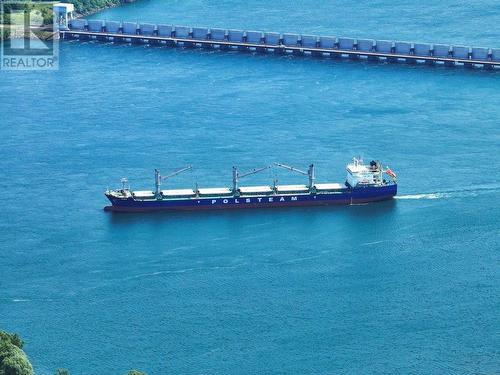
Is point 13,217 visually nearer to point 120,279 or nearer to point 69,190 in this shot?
point 69,190

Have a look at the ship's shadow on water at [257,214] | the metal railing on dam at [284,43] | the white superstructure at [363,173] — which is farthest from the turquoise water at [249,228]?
the metal railing on dam at [284,43]

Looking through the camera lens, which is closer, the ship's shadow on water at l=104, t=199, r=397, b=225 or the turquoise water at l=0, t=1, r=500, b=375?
the turquoise water at l=0, t=1, r=500, b=375

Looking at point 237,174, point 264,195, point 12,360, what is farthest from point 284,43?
point 12,360

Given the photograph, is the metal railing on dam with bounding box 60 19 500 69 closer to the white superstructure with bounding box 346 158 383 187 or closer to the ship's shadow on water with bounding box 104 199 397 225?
the white superstructure with bounding box 346 158 383 187

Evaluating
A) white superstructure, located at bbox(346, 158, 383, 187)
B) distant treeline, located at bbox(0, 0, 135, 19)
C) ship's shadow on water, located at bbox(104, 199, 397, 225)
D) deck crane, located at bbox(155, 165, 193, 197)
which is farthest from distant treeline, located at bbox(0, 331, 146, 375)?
distant treeline, located at bbox(0, 0, 135, 19)

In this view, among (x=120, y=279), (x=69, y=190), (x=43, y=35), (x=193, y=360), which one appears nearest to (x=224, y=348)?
(x=193, y=360)

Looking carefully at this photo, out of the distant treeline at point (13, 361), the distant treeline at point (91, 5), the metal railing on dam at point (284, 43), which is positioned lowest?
the distant treeline at point (13, 361)

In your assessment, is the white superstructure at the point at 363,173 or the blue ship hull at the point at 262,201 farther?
the white superstructure at the point at 363,173

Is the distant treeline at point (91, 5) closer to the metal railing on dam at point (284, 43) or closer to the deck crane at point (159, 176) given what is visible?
the metal railing on dam at point (284, 43)
